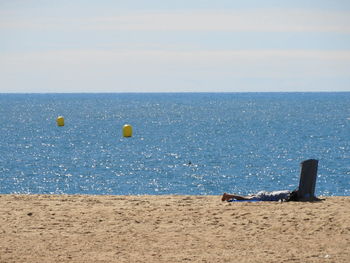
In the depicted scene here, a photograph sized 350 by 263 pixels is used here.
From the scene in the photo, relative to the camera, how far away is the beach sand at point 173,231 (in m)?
11.5

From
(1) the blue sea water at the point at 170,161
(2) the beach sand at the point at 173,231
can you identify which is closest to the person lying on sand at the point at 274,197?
(2) the beach sand at the point at 173,231

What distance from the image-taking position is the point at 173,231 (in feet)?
43.2

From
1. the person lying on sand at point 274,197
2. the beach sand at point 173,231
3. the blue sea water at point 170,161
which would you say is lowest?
the blue sea water at point 170,161

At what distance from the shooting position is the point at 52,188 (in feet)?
142

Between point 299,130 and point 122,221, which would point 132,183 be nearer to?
point 122,221

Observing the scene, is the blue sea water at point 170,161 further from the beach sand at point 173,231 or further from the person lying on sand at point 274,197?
the beach sand at point 173,231

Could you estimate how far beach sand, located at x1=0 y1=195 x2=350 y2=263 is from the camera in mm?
11484

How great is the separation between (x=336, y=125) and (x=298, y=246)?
97.8 metres

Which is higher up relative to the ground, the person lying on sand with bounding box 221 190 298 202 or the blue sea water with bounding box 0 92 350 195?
the person lying on sand with bounding box 221 190 298 202

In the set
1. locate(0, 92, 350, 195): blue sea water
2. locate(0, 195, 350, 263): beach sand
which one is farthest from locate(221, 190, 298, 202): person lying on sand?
locate(0, 92, 350, 195): blue sea water

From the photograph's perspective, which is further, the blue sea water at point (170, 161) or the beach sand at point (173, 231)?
the blue sea water at point (170, 161)

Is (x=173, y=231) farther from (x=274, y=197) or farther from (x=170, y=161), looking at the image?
(x=170, y=161)

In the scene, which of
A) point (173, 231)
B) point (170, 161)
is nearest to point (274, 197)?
point (173, 231)

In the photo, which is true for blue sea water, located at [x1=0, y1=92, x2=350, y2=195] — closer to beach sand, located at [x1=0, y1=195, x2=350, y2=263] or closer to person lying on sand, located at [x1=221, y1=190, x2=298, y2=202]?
person lying on sand, located at [x1=221, y1=190, x2=298, y2=202]
